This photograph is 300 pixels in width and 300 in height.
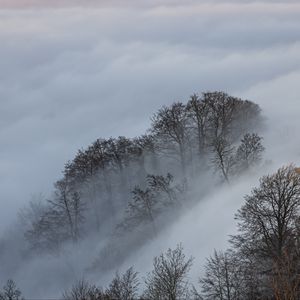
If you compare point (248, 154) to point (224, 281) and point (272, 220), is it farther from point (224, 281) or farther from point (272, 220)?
point (224, 281)

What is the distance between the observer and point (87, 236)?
261 feet

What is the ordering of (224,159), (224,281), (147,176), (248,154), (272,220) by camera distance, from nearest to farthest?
(224,281) < (272,220) < (248,154) < (224,159) < (147,176)

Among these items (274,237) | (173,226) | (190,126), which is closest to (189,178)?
(190,126)

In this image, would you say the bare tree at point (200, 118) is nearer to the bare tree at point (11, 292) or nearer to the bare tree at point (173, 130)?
the bare tree at point (173, 130)

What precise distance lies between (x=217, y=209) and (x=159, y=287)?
893 inches

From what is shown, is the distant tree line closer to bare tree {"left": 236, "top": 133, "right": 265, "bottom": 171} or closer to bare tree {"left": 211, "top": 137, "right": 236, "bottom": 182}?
bare tree {"left": 211, "top": 137, "right": 236, "bottom": 182}

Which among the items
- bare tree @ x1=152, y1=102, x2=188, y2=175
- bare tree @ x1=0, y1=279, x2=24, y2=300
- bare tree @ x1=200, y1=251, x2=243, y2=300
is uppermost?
bare tree @ x1=152, y1=102, x2=188, y2=175

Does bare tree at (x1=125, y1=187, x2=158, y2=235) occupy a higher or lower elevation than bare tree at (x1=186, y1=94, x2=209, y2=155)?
lower

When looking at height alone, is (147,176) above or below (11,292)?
above

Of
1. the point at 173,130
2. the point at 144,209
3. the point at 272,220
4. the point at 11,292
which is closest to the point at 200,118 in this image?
the point at 173,130

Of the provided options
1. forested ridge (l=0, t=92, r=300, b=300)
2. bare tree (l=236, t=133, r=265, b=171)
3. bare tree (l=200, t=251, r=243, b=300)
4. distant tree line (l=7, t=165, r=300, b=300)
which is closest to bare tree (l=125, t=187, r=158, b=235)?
forested ridge (l=0, t=92, r=300, b=300)

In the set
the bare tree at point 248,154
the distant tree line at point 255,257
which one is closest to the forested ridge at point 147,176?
the bare tree at point 248,154

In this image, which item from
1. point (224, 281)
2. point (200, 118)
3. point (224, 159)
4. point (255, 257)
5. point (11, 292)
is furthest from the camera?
point (200, 118)

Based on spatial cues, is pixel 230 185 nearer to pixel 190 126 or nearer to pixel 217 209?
pixel 217 209
